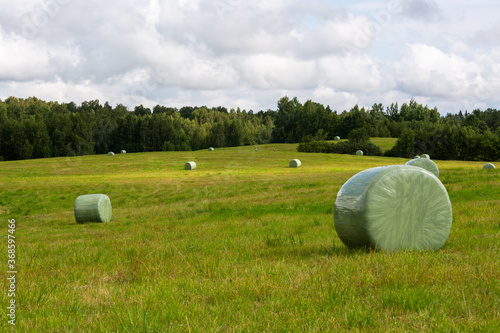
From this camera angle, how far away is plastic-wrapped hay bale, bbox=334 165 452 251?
7570 mm

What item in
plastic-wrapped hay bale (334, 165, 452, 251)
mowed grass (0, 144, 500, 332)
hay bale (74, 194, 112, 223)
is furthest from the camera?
hay bale (74, 194, 112, 223)

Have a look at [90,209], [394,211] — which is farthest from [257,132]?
[394,211]

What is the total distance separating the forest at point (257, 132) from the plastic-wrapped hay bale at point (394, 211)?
7768cm

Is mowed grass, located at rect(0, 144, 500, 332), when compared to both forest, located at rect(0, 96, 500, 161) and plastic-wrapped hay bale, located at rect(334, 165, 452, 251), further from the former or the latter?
forest, located at rect(0, 96, 500, 161)

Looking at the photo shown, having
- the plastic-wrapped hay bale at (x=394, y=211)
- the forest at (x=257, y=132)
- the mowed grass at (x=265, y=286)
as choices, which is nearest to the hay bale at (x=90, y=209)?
the mowed grass at (x=265, y=286)

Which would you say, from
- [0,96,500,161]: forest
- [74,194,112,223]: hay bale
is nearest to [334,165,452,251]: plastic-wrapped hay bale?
[74,194,112,223]: hay bale

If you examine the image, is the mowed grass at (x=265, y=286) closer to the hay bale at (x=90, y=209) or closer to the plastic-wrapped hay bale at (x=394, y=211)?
the plastic-wrapped hay bale at (x=394, y=211)

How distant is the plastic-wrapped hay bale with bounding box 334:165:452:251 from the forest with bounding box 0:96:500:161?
255 feet

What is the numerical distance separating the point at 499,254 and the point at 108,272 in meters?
6.44

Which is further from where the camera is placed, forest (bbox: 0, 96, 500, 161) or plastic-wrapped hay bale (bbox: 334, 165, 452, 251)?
forest (bbox: 0, 96, 500, 161)

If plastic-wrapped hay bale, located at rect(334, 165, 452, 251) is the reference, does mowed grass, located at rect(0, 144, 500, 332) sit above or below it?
below

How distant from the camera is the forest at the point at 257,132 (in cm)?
8275

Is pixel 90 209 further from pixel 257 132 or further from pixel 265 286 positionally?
pixel 257 132

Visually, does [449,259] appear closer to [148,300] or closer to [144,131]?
[148,300]
